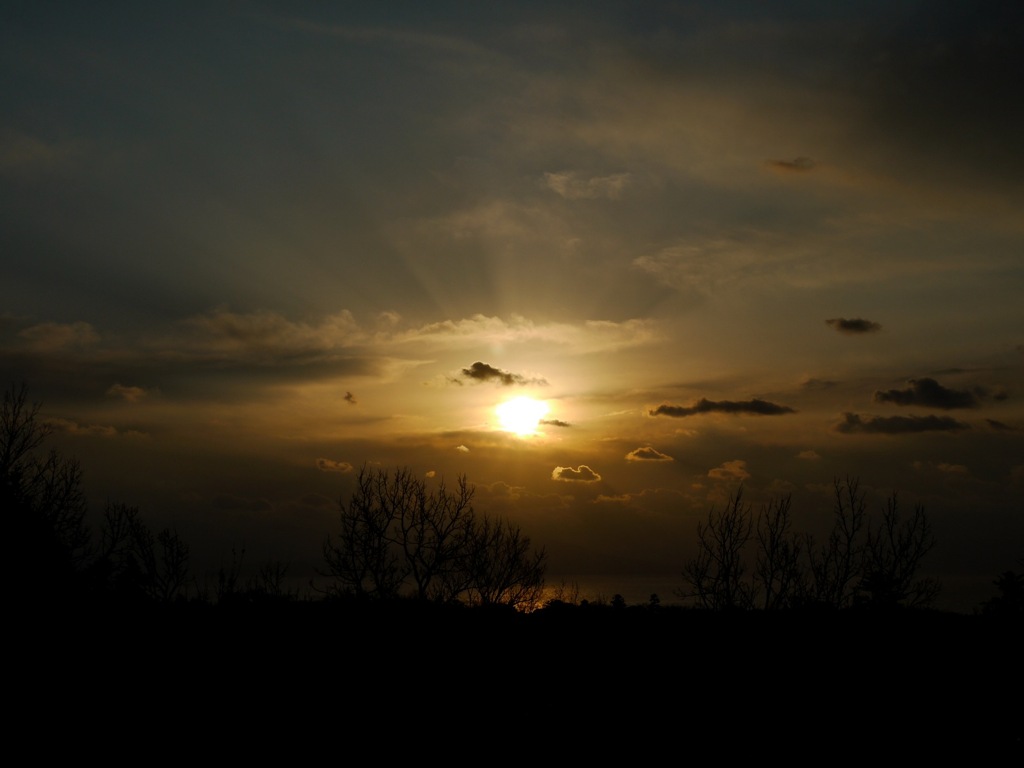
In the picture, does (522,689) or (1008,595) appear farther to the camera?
(1008,595)

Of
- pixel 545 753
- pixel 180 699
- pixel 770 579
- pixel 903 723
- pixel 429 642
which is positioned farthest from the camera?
pixel 770 579

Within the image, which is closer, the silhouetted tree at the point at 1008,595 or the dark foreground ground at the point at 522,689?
the dark foreground ground at the point at 522,689

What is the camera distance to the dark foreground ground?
16.3m

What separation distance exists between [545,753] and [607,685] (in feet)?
15.7

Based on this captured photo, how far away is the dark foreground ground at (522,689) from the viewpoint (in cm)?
1630

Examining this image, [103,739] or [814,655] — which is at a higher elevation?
[814,655]

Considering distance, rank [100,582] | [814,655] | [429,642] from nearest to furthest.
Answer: [814,655] < [429,642] < [100,582]

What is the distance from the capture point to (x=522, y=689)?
791 inches

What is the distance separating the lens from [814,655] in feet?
73.2

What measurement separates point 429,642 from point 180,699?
7918 millimetres

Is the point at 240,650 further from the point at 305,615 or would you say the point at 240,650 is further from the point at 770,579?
the point at 770,579

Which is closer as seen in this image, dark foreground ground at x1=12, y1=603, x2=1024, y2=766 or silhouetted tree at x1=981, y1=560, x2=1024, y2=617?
dark foreground ground at x1=12, y1=603, x2=1024, y2=766

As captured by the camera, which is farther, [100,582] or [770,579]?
[100,582]

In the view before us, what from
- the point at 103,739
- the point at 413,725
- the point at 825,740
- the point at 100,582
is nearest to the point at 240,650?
the point at 103,739
